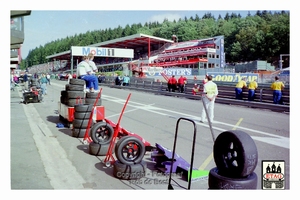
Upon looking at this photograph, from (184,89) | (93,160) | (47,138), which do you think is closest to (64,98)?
(47,138)

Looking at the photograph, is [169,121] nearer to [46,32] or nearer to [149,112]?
[149,112]

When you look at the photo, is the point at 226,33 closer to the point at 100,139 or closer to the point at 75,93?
the point at 75,93

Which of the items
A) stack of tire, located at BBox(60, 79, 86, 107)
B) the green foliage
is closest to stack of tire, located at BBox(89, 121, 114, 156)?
the green foliage

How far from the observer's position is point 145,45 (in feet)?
31.8

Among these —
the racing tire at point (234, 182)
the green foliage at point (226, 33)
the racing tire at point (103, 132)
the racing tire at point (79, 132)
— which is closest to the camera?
the racing tire at point (234, 182)

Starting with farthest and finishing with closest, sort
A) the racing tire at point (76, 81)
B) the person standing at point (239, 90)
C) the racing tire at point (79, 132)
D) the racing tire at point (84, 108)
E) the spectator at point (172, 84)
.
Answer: the spectator at point (172, 84) → the person standing at point (239, 90) → the racing tire at point (76, 81) → the racing tire at point (79, 132) → the racing tire at point (84, 108)

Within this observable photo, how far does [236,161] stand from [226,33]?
804cm

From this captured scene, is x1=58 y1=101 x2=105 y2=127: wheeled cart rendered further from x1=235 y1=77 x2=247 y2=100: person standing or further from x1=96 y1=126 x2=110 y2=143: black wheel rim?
x1=235 y1=77 x2=247 y2=100: person standing

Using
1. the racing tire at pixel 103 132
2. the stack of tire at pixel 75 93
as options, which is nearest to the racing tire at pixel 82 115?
the racing tire at pixel 103 132

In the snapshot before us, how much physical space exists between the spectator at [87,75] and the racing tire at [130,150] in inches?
158

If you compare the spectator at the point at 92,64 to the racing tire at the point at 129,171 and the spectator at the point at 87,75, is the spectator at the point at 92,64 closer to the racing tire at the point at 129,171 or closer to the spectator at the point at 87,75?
the spectator at the point at 87,75

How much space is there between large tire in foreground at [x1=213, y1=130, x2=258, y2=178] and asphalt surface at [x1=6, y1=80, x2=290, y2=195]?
25.0 inches

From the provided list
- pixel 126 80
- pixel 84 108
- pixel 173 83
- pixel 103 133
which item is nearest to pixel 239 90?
pixel 173 83

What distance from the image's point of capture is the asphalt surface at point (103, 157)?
4719mm
